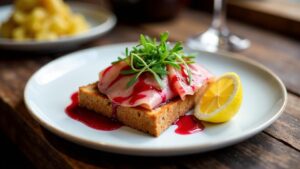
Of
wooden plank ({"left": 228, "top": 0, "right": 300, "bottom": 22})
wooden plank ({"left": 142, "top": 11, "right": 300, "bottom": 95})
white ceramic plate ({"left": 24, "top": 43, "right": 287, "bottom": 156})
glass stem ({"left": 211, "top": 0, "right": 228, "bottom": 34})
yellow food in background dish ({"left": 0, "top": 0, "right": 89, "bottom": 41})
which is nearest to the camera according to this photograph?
white ceramic plate ({"left": 24, "top": 43, "right": 287, "bottom": 156})

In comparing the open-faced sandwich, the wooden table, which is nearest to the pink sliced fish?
the open-faced sandwich

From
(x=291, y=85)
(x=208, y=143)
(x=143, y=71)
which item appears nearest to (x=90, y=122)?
(x=143, y=71)

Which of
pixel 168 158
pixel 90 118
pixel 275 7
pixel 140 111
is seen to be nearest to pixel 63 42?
pixel 90 118

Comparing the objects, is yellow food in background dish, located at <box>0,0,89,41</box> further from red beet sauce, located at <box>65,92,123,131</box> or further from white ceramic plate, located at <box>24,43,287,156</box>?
red beet sauce, located at <box>65,92,123,131</box>

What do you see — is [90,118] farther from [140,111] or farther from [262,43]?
[262,43]

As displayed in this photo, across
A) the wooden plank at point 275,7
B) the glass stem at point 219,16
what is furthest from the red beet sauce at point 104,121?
the wooden plank at point 275,7

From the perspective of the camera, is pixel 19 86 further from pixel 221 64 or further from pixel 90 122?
pixel 221 64
